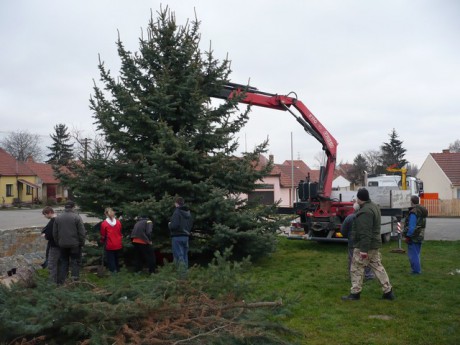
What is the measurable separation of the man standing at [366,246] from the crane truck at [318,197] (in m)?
6.63

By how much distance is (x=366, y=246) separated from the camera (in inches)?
302

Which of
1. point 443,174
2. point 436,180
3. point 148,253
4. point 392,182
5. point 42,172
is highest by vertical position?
point 42,172

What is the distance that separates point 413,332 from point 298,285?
3.34 m

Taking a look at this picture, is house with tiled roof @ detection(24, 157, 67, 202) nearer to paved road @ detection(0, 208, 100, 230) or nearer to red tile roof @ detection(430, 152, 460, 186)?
paved road @ detection(0, 208, 100, 230)

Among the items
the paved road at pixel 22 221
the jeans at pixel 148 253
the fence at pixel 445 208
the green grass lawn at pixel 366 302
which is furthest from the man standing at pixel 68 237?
the fence at pixel 445 208

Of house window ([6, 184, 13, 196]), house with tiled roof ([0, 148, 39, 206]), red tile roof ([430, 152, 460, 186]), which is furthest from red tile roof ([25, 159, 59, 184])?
red tile roof ([430, 152, 460, 186])

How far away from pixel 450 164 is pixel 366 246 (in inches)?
1723

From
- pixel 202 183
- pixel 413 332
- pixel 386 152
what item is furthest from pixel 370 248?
pixel 386 152

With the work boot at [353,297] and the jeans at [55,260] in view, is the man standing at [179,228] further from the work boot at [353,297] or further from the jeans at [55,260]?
the work boot at [353,297]

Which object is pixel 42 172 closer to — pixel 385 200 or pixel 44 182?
pixel 44 182

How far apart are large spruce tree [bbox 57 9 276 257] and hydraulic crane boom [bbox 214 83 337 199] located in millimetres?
1477

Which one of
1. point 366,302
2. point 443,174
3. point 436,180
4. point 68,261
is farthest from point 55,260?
point 436,180

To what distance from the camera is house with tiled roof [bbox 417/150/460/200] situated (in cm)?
4522

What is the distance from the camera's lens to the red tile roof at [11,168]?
5349 centimetres
